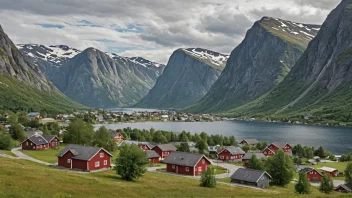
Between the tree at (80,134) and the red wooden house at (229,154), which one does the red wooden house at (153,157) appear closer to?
the tree at (80,134)

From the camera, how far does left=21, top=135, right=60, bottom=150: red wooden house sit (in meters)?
108

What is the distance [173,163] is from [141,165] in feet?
86.1

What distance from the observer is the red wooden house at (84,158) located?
73188mm

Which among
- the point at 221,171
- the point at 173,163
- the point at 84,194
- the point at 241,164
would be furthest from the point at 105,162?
the point at 241,164

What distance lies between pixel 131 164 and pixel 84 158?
1944 cm

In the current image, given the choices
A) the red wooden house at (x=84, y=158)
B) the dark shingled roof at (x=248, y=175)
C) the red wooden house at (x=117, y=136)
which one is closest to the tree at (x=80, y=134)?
the red wooden house at (x=84, y=158)

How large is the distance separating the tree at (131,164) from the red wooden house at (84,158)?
1602cm

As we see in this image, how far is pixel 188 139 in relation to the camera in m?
143

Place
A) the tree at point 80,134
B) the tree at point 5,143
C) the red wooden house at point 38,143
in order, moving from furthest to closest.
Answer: the red wooden house at point 38,143, the tree at point 80,134, the tree at point 5,143

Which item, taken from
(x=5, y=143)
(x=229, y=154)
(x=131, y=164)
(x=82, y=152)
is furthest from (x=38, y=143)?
(x=131, y=164)

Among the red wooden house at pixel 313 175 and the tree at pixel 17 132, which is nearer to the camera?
the red wooden house at pixel 313 175

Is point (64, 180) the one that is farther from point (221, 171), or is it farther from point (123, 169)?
point (221, 171)

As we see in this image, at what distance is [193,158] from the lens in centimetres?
8381

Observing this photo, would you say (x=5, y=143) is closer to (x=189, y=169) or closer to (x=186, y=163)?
(x=186, y=163)
